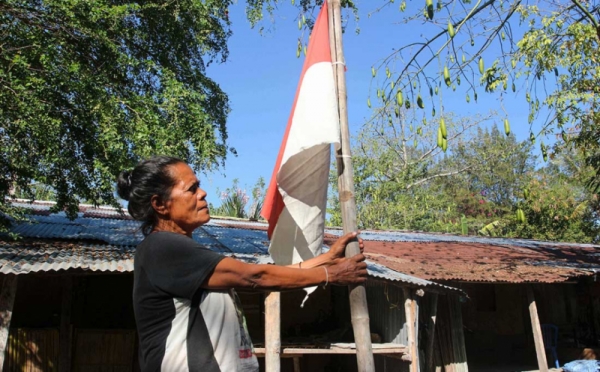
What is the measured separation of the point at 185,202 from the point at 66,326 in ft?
25.7

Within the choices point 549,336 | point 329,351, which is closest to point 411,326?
point 329,351

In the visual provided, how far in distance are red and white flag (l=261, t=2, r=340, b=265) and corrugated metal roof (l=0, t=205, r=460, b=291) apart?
3336 millimetres

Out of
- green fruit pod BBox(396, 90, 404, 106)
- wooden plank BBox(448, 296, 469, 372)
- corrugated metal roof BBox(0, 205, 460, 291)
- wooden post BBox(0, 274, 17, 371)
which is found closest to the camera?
green fruit pod BBox(396, 90, 404, 106)

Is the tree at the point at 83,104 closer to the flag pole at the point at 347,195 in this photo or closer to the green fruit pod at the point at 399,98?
the green fruit pod at the point at 399,98

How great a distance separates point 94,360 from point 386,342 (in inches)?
192

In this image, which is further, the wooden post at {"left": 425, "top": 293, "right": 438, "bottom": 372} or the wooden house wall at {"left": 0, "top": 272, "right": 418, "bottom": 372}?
the wooden post at {"left": 425, "top": 293, "right": 438, "bottom": 372}

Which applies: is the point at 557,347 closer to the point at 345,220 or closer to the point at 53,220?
the point at 53,220

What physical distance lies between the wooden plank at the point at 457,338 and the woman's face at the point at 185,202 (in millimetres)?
9108

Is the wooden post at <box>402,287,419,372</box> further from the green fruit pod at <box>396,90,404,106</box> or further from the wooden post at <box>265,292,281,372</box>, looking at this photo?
the green fruit pod at <box>396,90,404,106</box>

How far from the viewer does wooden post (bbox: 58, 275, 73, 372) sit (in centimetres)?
863

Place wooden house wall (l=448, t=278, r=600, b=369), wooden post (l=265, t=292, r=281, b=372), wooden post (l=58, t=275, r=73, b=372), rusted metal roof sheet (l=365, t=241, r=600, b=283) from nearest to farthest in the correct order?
1. wooden post (l=265, t=292, r=281, b=372)
2. wooden post (l=58, t=275, r=73, b=372)
3. rusted metal roof sheet (l=365, t=241, r=600, b=283)
4. wooden house wall (l=448, t=278, r=600, b=369)

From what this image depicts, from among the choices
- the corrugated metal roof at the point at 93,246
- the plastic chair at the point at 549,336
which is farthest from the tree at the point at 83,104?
the plastic chair at the point at 549,336

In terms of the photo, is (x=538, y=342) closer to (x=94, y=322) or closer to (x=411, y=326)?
(x=411, y=326)

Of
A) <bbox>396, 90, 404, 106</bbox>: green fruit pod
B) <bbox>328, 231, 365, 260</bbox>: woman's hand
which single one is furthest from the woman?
<bbox>396, 90, 404, 106</bbox>: green fruit pod
